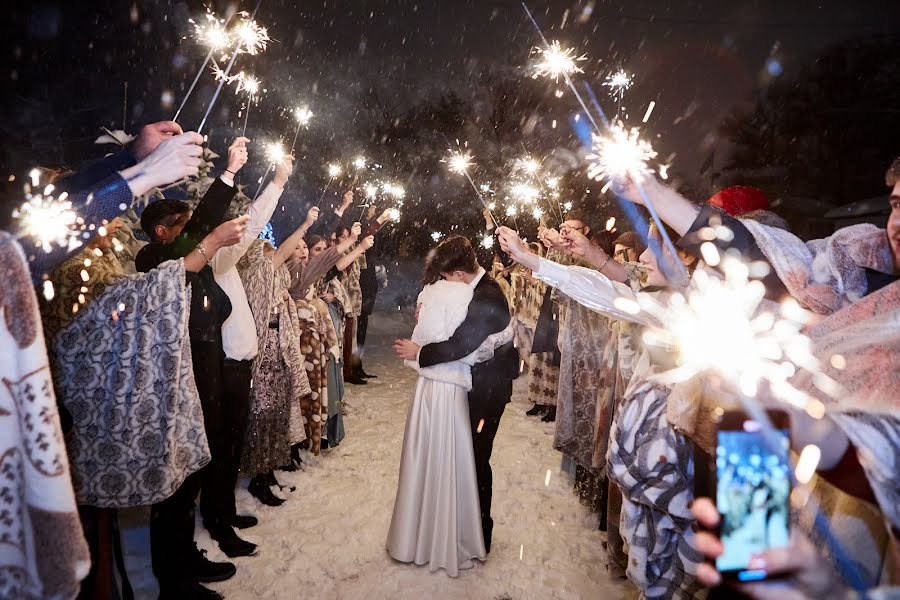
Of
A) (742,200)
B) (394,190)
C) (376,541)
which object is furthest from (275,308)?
(394,190)

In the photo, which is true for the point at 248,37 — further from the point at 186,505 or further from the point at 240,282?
the point at 186,505

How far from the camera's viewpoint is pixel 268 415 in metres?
4.49

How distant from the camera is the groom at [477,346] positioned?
339 centimetres

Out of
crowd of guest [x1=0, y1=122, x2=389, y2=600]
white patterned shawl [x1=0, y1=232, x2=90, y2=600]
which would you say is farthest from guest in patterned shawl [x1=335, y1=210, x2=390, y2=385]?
white patterned shawl [x1=0, y1=232, x2=90, y2=600]

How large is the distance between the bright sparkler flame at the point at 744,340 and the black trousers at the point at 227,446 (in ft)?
10.0

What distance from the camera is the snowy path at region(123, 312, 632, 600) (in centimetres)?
333

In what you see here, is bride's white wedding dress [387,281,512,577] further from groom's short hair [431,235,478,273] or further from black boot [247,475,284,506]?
black boot [247,475,284,506]

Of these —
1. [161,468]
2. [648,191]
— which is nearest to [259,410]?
[161,468]

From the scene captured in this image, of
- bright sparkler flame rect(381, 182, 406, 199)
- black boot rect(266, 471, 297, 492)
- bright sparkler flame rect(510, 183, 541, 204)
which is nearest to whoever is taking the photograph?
black boot rect(266, 471, 297, 492)

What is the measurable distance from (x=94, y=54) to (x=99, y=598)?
5882mm

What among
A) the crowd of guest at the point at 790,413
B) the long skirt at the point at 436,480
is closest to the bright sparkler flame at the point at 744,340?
the crowd of guest at the point at 790,413

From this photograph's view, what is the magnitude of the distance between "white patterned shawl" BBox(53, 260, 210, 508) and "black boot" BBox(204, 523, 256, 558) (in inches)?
49.3

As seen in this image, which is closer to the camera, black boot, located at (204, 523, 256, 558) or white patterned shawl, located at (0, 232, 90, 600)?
white patterned shawl, located at (0, 232, 90, 600)

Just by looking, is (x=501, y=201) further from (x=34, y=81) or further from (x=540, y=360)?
(x=34, y=81)
